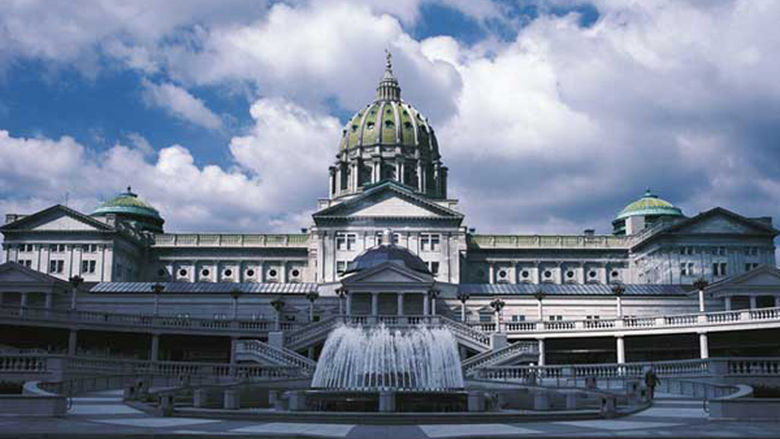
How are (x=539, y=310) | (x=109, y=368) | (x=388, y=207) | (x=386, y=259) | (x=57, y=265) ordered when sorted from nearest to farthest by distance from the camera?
(x=109, y=368) < (x=539, y=310) < (x=386, y=259) < (x=388, y=207) < (x=57, y=265)

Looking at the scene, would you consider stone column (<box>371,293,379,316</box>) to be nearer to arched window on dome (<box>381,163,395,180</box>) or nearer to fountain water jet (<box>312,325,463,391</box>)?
fountain water jet (<box>312,325,463,391</box>)

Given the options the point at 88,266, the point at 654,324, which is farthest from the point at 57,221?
the point at 654,324

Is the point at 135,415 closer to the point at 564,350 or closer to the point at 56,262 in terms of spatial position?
the point at 564,350

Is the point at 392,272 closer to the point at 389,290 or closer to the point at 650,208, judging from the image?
the point at 389,290

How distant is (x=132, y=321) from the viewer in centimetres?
7094

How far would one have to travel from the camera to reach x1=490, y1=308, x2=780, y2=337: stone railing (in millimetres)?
64562

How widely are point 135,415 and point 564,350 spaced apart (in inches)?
2093

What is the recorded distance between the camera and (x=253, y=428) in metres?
23.6

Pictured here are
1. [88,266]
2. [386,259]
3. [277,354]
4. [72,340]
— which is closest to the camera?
[277,354]

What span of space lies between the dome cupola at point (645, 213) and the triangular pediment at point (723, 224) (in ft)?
77.0

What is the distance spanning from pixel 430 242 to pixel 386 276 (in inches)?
1143

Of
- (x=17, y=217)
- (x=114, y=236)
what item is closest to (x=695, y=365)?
(x=114, y=236)

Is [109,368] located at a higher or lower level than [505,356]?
lower

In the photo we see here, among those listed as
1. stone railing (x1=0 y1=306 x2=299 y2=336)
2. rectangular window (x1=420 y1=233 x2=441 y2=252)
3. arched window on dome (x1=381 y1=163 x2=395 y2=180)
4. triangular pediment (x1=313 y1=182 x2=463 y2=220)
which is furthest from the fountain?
arched window on dome (x1=381 y1=163 x2=395 y2=180)
